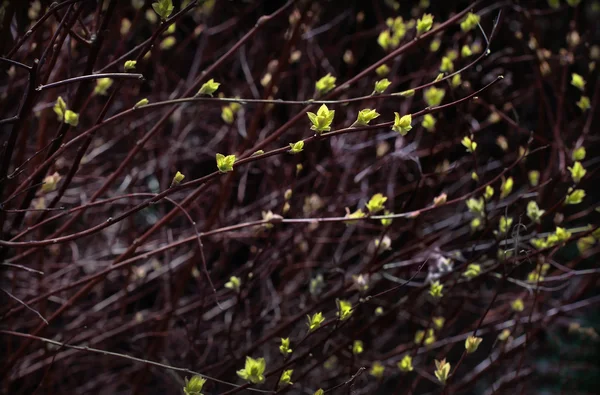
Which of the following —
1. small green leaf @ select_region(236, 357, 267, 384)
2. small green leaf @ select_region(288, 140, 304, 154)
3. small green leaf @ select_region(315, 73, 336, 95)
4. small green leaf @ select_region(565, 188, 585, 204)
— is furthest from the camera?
small green leaf @ select_region(565, 188, 585, 204)

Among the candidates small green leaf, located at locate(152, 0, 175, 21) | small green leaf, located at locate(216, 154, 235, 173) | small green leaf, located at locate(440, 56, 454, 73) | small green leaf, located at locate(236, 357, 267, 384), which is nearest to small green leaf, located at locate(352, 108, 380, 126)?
small green leaf, located at locate(216, 154, 235, 173)

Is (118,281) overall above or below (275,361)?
above

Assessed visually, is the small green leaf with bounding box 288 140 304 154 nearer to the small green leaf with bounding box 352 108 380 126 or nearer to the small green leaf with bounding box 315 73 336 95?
the small green leaf with bounding box 352 108 380 126

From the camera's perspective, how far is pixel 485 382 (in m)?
3.68

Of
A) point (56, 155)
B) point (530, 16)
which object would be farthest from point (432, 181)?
point (56, 155)

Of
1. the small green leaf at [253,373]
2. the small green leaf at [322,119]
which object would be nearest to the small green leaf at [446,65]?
the small green leaf at [322,119]

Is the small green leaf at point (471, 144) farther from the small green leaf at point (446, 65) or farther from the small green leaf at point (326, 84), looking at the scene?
the small green leaf at point (326, 84)

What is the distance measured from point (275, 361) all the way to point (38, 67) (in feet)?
5.73

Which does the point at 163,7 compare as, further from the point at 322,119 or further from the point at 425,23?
the point at 425,23

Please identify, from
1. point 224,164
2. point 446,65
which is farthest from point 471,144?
point 224,164

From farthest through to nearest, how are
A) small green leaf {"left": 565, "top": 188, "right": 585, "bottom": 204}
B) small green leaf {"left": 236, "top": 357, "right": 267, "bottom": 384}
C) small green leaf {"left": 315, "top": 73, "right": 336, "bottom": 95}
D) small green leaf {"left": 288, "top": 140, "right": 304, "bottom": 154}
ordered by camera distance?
small green leaf {"left": 565, "top": 188, "right": 585, "bottom": 204} < small green leaf {"left": 315, "top": 73, "right": 336, "bottom": 95} < small green leaf {"left": 236, "top": 357, "right": 267, "bottom": 384} < small green leaf {"left": 288, "top": 140, "right": 304, "bottom": 154}

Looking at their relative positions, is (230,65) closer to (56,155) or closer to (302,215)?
(302,215)

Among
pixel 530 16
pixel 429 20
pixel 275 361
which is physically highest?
pixel 429 20

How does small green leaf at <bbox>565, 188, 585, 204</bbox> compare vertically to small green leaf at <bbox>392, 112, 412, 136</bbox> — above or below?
below
